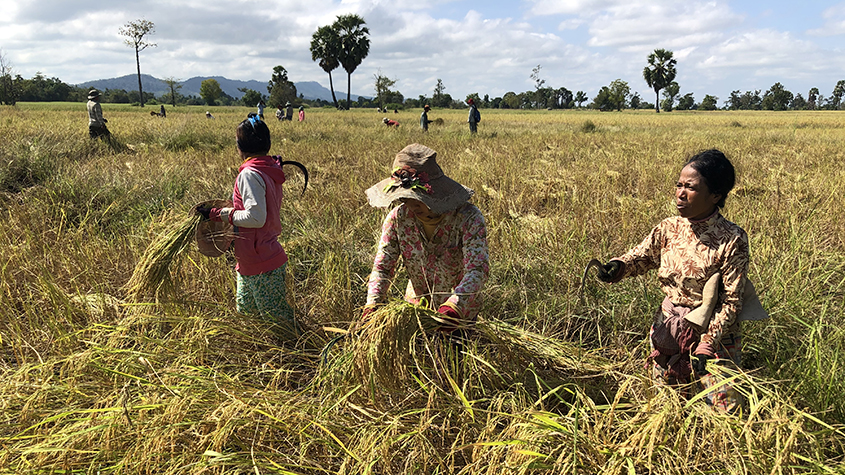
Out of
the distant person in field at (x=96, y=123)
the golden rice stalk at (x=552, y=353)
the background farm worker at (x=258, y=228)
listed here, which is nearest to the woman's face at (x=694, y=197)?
the golden rice stalk at (x=552, y=353)

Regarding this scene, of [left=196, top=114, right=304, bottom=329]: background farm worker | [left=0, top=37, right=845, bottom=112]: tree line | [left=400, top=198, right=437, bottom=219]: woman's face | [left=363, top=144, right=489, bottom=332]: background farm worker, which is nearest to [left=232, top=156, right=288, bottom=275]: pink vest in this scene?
[left=196, top=114, right=304, bottom=329]: background farm worker

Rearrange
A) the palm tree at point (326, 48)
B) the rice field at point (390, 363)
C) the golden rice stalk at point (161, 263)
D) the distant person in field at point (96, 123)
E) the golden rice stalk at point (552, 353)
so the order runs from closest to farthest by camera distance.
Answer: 1. the rice field at point (390, 363)
2. the golden rice stalk at point (552, 353)
3. the golden rice stalk at point (161, 263)
4. the distant person in field at point (96, 123)
5. the palm tree at point (326, 48)

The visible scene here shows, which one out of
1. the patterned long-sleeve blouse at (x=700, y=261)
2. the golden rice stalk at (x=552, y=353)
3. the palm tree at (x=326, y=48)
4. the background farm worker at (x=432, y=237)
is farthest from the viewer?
the palm tree at (x=326, y=48)

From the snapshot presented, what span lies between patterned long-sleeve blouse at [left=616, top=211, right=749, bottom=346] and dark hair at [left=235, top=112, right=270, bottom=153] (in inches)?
75.0

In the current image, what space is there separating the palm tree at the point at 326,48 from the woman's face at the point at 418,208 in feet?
193

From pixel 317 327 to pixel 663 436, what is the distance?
179 centimetres

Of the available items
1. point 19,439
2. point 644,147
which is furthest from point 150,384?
point 644,147

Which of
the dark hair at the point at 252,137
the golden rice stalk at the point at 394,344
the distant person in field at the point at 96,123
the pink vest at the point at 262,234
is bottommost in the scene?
the golden rice stalk at the point at 394,344

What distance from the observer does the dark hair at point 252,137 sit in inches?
91.7

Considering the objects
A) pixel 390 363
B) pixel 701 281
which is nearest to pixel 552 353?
pixel 701 281

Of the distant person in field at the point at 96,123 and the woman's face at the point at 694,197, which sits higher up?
the distant person in field at the point at 96,123

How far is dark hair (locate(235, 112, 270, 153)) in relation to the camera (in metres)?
2.33

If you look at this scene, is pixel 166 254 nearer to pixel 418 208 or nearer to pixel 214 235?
pixel 214 235

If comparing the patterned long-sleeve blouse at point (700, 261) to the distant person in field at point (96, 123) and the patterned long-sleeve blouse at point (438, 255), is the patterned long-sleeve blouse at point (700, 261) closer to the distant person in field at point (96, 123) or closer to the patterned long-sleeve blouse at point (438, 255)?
the patterned long-sleeve blouse at point (438, 255)
